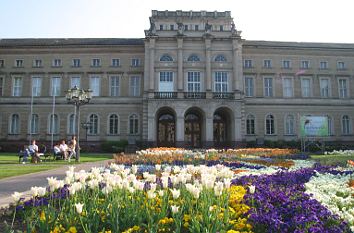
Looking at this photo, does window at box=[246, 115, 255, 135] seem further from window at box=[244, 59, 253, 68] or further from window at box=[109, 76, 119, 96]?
window at box=[109, 76, 119, 96]

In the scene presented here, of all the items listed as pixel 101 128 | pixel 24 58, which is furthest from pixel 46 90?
pixel 101 128

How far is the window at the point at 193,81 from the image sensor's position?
143ft

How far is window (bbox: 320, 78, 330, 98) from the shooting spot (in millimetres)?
47303

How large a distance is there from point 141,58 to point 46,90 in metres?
14.0

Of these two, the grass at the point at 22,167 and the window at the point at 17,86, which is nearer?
the grass at the point at 22,167

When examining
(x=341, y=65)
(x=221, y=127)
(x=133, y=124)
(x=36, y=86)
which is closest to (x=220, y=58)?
(x=221, y=127)

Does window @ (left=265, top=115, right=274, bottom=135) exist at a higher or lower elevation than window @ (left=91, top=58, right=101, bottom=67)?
lower

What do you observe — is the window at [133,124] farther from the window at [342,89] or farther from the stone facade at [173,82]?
the window at [342,89]

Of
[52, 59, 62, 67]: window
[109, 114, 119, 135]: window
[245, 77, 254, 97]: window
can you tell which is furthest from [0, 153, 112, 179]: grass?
[245, 77, 254, 97]: window

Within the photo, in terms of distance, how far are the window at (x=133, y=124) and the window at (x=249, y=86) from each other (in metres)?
15.7

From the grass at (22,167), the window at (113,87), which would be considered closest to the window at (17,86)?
the window at (113,87)

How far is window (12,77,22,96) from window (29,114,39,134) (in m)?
3.95

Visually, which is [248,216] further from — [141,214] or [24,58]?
[24,58]

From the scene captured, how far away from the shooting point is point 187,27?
161ft
